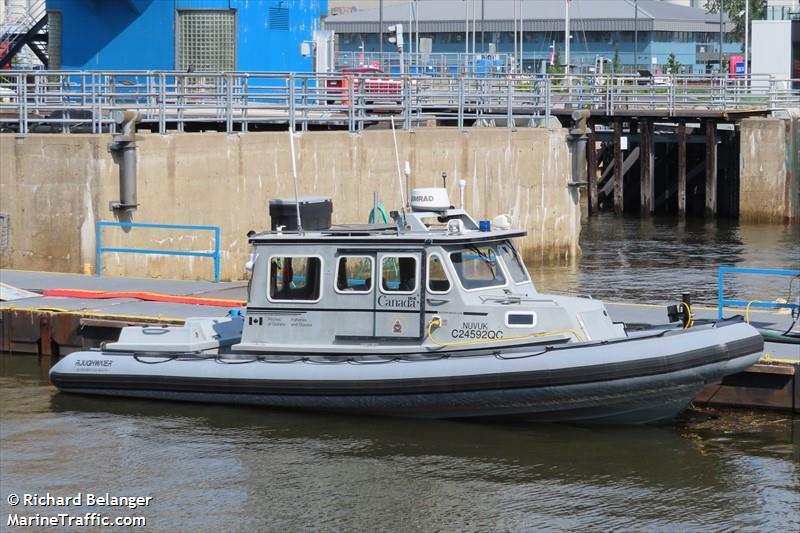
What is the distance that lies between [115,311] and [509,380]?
21.4 feet

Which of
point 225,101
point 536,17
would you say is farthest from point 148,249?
point 536,17

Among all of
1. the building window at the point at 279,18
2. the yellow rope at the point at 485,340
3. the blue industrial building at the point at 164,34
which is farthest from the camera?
the building window at the point at 279,18

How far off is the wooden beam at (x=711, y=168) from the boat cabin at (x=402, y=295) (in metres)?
28.4

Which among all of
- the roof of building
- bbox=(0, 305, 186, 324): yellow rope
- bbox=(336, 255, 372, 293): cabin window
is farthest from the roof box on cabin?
the roof of building

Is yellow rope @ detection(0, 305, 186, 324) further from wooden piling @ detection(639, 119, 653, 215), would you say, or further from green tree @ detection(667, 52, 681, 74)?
green tree @ detection(667, 52, 681, 74)

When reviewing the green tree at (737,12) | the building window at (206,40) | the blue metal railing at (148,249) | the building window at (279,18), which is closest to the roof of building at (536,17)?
the green tree at (737,12)

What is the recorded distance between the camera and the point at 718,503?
1327 cm

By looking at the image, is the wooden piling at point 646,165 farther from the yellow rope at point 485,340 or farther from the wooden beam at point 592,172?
the yellow rope at point 485,340

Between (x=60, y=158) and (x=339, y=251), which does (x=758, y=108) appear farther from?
(x=339, y=251)

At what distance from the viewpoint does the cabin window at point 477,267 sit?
15.6 meters

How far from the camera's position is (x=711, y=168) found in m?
43.8

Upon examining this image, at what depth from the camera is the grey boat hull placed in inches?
580

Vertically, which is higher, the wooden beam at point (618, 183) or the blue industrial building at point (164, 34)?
the blue industrial building at point (164, 34)

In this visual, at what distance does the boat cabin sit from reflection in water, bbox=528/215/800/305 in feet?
30.3
